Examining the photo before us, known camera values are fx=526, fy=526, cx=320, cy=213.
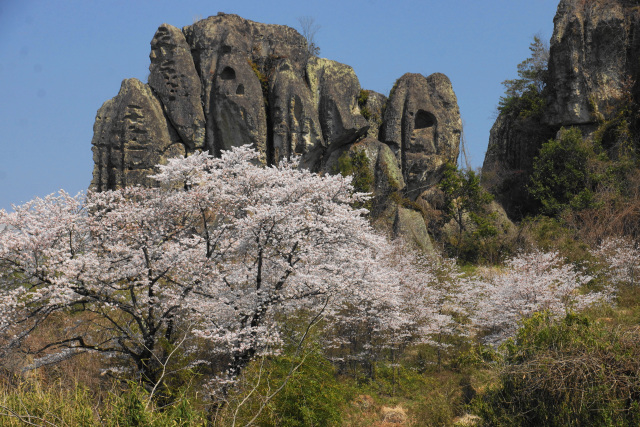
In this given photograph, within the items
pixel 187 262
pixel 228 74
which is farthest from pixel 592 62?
pixel 187 262

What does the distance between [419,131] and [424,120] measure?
1.06m

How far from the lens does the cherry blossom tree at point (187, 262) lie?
10.3 meters

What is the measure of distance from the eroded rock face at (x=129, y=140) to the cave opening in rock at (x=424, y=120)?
13.7 meters

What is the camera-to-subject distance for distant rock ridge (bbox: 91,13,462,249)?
25094 mm

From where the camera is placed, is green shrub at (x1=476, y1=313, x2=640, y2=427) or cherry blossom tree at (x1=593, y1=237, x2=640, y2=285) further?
cherry blossom tree at (x1=593, y1=237, x2=640, y2=285)

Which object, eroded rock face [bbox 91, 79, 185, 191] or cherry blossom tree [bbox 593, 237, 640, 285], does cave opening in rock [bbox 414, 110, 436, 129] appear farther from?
eroded rock face [bbox 91, 79, 185, 191]

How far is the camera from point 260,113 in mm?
26500

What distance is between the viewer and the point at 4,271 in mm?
10805

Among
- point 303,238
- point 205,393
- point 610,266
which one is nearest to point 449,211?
point 610,266

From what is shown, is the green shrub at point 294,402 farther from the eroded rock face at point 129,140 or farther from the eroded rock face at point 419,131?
the eroded rock face at point 419,131

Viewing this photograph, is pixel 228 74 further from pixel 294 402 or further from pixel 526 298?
pixel 294 402

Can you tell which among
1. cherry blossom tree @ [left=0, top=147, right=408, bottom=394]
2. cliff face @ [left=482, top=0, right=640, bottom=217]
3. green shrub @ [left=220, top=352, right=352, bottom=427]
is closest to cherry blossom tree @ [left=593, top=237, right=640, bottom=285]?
cherry blossom tree @ [left=0, top=147, right=408, bottom=394]

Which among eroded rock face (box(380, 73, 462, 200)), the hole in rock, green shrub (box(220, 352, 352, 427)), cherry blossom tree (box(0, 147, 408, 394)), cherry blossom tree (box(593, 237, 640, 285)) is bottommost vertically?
green shrub (box(220, 352, 352, 427))

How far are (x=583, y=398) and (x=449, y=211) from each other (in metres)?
21.9
